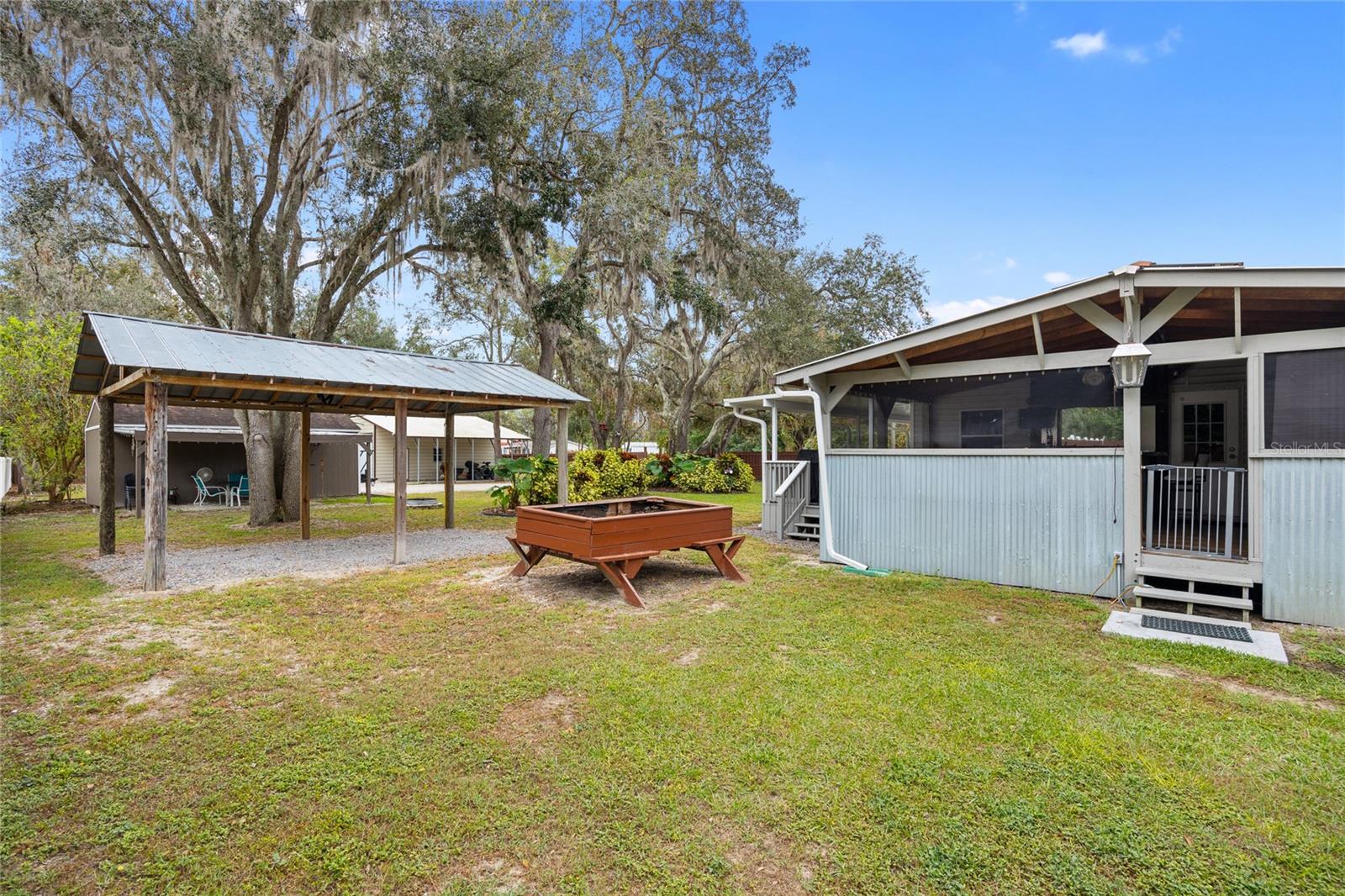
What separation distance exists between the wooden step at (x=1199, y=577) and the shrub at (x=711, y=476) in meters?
12.8

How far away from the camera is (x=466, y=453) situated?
27125mm

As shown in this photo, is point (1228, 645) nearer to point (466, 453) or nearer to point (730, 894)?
point (730, 894)

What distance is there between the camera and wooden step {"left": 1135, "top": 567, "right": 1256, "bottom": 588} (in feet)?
17.1

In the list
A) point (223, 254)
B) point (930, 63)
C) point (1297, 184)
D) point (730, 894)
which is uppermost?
point (930, 63)

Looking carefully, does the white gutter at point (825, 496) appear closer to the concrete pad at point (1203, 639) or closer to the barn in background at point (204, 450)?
the concrete pad at point (1203, 639)

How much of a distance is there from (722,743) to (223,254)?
1234 centimetres

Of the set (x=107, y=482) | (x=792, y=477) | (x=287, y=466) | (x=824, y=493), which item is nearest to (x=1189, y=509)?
(x=824, y=493)

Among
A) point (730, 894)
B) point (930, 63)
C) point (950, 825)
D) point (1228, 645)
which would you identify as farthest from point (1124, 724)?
point (930, 63)

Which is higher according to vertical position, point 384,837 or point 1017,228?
point 1017,228

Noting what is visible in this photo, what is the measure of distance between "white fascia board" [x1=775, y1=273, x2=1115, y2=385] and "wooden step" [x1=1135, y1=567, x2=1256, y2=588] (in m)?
2.61

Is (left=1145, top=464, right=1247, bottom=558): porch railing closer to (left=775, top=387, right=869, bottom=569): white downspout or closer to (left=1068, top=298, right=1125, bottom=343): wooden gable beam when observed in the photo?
(left=1068, top=298, right=1125, bottom=343): wooden gable beam

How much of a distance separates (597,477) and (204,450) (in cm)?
1131

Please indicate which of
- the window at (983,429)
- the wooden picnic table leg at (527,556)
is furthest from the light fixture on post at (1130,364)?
the wooden picnic table leg at (527,556)

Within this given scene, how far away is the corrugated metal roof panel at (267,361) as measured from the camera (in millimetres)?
Result: 6484
